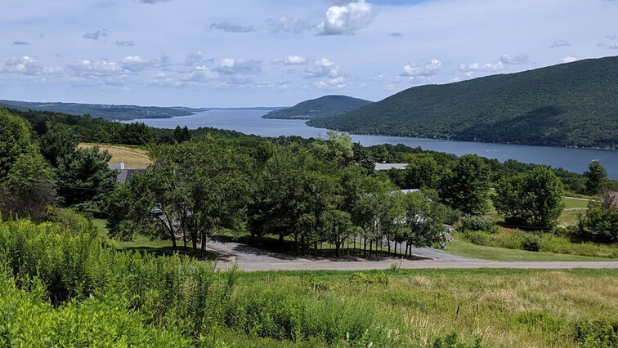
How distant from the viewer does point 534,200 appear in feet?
176

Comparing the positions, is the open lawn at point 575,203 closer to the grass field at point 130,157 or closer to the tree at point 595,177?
the tree at point 595,177

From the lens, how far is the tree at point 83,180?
41.3 metres

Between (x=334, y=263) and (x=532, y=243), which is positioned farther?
(x=532, y=243)

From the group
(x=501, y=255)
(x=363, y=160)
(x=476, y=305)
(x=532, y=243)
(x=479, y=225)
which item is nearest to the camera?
(x=476, y=305)

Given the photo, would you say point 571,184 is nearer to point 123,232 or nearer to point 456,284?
point 456,284

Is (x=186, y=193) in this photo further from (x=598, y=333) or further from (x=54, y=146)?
(x=54, y=146)

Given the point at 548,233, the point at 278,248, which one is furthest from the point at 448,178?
the point at 278,248

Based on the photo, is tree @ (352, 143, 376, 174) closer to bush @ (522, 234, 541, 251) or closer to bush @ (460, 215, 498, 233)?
bush @ (460, 215, 498, 233)

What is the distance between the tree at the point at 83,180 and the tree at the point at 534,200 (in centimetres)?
4882

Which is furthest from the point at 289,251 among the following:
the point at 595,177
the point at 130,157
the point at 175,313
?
the point at 595,177

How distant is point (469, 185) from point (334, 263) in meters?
38.6

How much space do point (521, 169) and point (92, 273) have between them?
113738 millimetres

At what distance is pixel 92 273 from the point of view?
788cm

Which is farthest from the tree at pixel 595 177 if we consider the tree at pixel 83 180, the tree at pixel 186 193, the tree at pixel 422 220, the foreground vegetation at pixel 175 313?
the tree at pixel 83 180
